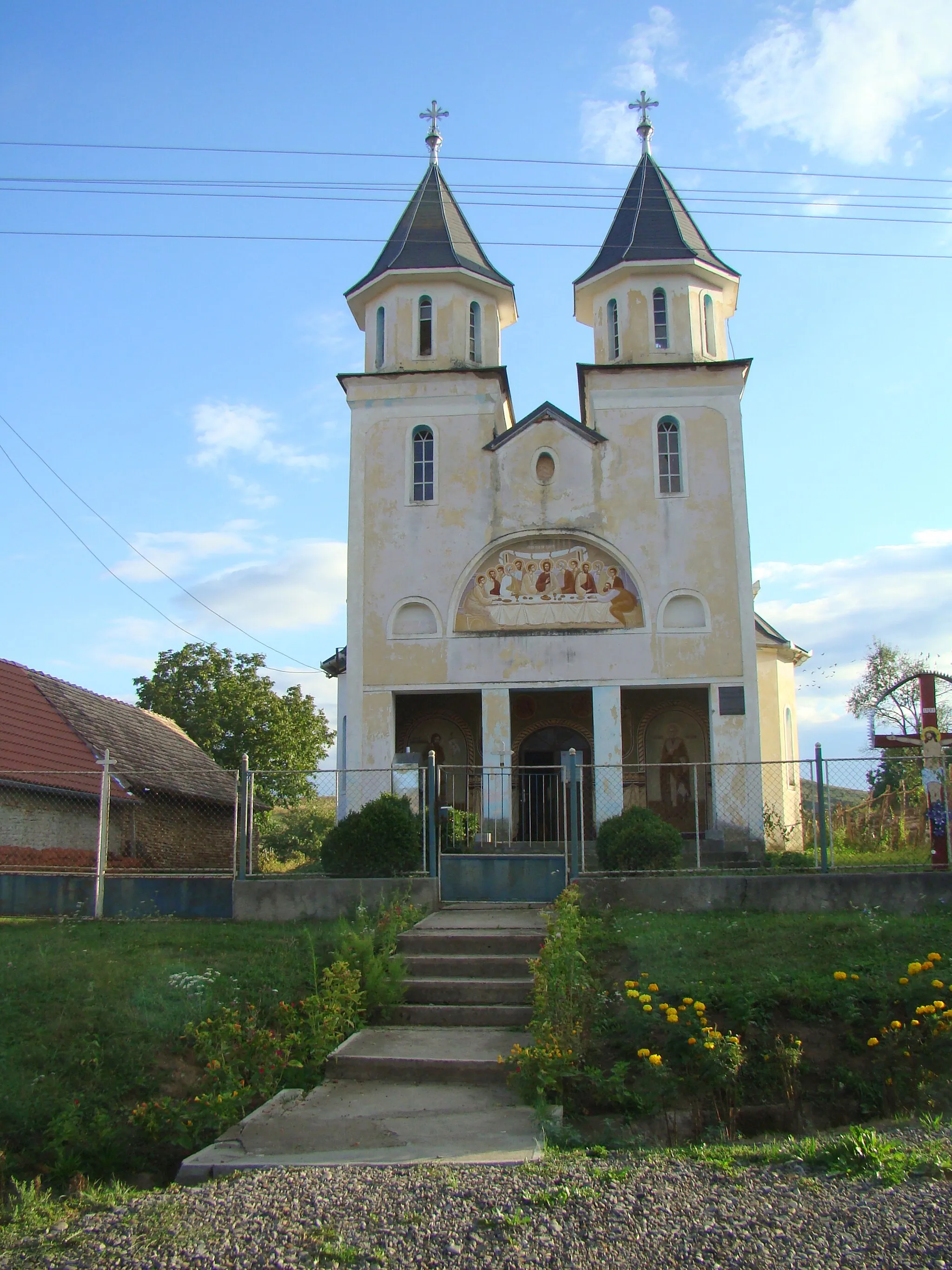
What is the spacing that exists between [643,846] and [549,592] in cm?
879

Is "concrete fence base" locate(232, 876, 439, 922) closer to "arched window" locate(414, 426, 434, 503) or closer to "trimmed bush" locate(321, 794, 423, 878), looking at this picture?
"trimmed bush" locate(321, 794, 423, 878)

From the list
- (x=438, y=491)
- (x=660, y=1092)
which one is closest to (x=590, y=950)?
(x=660, y=1092)

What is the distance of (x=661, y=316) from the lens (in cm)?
2367

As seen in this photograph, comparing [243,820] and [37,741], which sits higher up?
[37,741]

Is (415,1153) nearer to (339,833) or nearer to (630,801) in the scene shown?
(339,833)

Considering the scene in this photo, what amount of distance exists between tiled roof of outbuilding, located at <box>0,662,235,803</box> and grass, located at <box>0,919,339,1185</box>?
6.82 metres

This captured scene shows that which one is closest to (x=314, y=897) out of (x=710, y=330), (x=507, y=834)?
(x=507, y=834)

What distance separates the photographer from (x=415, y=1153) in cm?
587

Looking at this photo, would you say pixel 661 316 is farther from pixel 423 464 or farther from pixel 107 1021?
pixel 107 1021

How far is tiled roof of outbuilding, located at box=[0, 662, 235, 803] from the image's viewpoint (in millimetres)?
19953

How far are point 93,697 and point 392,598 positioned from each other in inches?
349

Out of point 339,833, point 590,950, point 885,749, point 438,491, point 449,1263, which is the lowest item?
point 449,1263

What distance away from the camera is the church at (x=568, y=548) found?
21.2 metres

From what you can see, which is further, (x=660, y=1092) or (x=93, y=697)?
(x=93, y=697)
